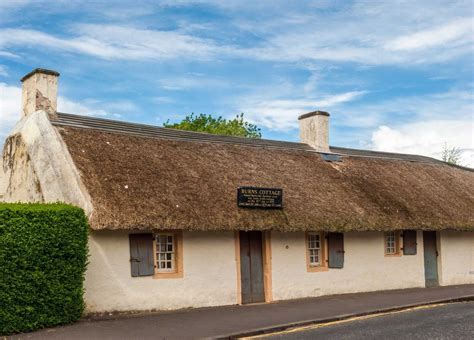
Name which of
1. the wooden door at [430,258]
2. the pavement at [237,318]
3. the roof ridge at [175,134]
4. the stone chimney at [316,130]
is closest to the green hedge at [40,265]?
the pavement at [237,318]

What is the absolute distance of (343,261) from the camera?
1834 centimetres

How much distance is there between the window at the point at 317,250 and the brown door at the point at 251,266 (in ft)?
6.66

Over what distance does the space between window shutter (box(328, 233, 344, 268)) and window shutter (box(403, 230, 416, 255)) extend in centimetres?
325

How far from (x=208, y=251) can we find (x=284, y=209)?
8.94 ft

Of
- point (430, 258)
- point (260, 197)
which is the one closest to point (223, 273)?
point (260, 197)

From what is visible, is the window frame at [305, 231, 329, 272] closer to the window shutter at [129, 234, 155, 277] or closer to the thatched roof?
the thatched roof

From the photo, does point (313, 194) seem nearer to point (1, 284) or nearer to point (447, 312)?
point (447, 312)

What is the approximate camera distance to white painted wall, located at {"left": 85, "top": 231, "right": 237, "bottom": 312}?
13.3 meters

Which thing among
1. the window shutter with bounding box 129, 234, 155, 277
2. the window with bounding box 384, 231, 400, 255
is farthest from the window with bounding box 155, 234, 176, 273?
the window with bounding box 384, 231, 400, 255

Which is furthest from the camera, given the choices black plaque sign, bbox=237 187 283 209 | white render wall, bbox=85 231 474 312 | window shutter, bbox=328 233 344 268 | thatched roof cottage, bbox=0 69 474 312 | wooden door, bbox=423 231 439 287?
wooden door, bbox=423 231 439 287

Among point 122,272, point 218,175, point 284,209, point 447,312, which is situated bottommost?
point 447,312

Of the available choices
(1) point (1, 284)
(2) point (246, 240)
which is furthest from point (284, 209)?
(1) point (1, 284)

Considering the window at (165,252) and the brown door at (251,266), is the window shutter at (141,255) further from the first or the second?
the brown door at (251,266)

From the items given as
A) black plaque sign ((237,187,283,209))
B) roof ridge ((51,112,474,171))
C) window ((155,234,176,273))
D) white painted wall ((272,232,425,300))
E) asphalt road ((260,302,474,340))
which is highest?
roof ridge ((51,112,474,171))
